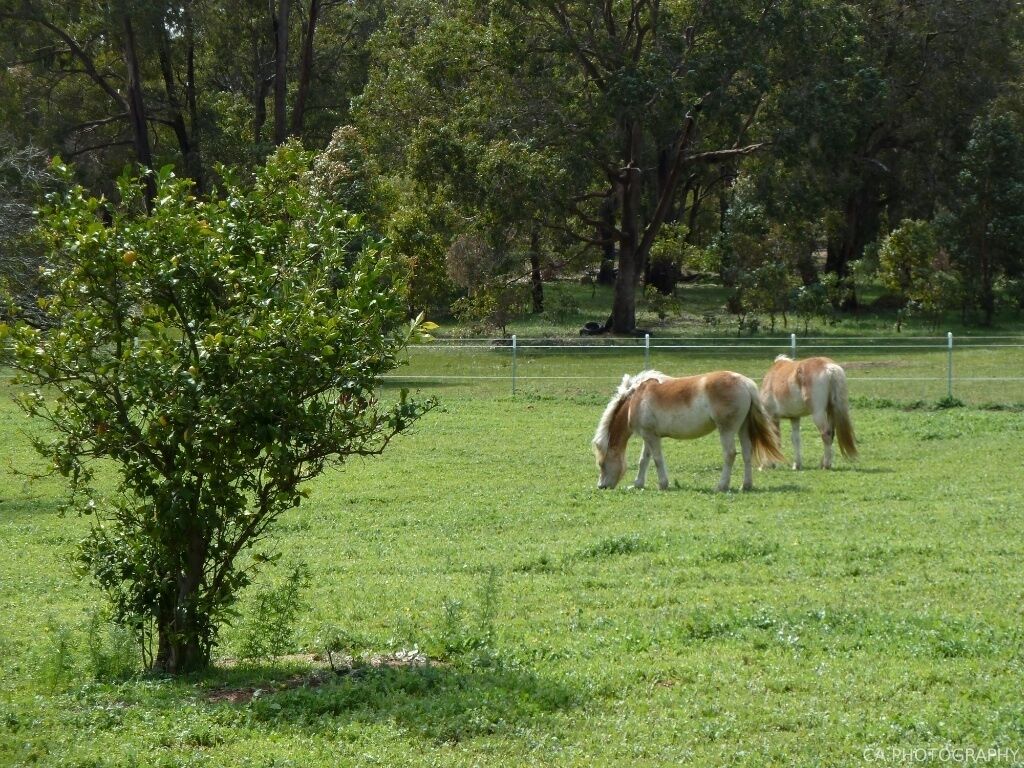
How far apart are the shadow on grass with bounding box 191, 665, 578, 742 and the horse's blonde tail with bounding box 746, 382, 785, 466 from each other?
825cm

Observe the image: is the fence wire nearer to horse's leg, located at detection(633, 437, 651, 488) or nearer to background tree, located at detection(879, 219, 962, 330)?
background tree, located at detection(879, 219, 962, 330)

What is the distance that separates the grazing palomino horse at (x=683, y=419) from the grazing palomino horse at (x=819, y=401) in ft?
4.63

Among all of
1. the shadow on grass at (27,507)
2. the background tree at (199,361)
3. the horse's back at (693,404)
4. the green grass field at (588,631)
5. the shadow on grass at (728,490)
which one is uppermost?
the background tree at (199,361)

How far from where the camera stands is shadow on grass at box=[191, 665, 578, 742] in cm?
646

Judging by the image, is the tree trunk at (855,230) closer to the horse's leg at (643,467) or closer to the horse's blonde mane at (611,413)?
the horse's blonde mane at (611,413)

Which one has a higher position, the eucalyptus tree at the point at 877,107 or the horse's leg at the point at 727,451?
the eucalyptus tree at the point at 877,107

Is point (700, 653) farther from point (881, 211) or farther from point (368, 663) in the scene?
point (881, 211)

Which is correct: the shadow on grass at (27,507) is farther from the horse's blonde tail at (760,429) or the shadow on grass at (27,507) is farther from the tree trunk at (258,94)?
the tree trunk at (258,94)

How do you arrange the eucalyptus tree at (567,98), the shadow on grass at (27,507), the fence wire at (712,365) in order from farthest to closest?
the eucalyptus tree at (567,98) → the fence wire at (712,365) → the shadow on grass at (27,507)

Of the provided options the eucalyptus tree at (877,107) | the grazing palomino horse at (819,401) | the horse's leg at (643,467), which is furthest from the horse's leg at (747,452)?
the eucalyptus tree at (877,107)

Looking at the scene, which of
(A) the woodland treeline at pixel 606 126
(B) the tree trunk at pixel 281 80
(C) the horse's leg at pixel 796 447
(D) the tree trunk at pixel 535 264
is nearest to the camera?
(C) the horse's leg at pixel 796 447

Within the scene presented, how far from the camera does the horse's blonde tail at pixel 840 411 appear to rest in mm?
16938

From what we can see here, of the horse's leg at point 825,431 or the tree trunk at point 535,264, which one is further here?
the tree trunk at point 535,264

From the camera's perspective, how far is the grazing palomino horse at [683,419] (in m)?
15.0
